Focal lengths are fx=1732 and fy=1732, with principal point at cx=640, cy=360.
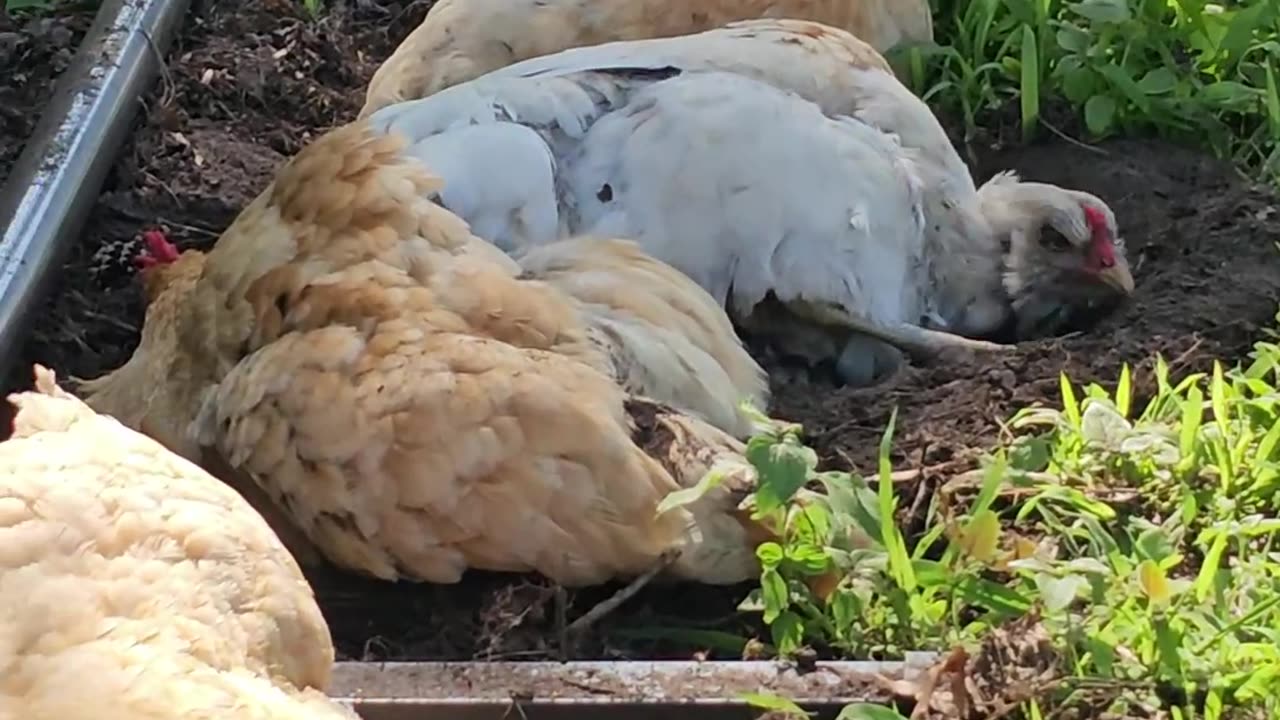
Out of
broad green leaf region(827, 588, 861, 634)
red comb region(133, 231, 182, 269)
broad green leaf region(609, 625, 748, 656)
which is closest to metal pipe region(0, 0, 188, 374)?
red comb region(133, 231, 182, 269)

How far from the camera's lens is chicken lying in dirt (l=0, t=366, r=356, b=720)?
1686 millimetres

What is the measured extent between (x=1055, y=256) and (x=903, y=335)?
0.37 m

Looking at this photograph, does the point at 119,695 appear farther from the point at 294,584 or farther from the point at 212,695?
the point at 294,584

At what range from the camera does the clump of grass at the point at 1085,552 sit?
2152 millimetres

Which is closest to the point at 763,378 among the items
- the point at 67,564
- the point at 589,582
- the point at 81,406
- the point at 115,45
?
the point at 589,582

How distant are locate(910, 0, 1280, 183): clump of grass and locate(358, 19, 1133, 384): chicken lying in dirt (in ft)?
1.33

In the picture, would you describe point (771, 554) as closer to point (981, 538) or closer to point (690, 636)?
point (690, 636)

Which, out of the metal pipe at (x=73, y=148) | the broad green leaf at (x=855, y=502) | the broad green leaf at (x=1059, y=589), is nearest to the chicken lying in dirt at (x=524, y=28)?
the metal pipe at (x=73, y=148)

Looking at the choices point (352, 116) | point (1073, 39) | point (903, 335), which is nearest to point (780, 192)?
point (903, 335)

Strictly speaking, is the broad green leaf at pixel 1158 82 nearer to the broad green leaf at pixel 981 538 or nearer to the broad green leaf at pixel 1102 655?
the broad green leaf at pixel 981 538

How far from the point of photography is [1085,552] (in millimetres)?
2484

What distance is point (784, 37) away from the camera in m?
3.32

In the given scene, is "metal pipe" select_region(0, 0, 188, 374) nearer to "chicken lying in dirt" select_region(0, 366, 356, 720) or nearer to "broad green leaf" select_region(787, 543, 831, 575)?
"chicken lying in dirt" select_region(0, 366, 356, 720)

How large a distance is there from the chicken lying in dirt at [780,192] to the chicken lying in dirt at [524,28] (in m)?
0.28
